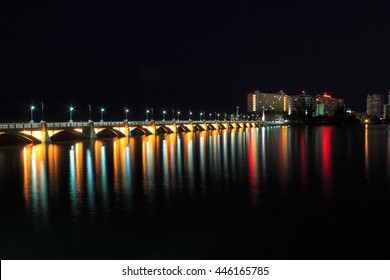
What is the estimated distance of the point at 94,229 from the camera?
41.2ft

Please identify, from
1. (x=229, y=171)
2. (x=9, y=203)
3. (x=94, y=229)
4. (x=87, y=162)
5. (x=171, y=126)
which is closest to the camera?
(x=94, y=229)

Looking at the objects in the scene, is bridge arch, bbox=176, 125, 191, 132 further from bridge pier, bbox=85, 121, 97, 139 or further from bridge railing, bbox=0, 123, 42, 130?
bridge railing, bbox=0, 123, 42, 130

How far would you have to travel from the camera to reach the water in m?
10.8

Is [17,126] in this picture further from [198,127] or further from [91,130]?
[198,127]

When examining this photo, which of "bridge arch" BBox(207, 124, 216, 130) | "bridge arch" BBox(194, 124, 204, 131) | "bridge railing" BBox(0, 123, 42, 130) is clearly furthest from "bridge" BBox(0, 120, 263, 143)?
"bridge arch" BBox(207, 124, 216, 130)

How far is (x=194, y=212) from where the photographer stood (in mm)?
14758

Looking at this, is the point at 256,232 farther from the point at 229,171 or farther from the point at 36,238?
the point at 229,171

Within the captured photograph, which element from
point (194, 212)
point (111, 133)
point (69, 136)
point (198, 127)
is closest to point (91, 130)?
point (69, 136)

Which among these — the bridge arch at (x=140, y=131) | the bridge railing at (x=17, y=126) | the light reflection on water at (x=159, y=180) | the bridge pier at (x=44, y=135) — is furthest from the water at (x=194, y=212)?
the bridge arch at (x=140, y=131)

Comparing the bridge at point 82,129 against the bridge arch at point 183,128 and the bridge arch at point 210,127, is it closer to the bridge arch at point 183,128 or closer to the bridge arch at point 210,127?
the bridge arch at point 183,128

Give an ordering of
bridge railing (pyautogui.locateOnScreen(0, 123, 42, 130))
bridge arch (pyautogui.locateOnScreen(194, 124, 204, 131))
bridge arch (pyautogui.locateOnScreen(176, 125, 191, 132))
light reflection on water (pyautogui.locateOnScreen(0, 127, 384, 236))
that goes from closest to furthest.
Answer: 1. light reflection on water (pyautogui.locateOnScreen(0, 127, 384, 236))
2. bridge railing (pyautogui.locateOnScreen(0, 123, 42, 130))
3. bridge arch (pyautogui.locateOnScreen(176, 125, 191, 132))
4. bridge arch (pyautogui.locateOnScreen(194, 124, 204, 131))

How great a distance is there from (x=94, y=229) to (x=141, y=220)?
1544 millimetres

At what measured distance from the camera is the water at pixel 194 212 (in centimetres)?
1075
